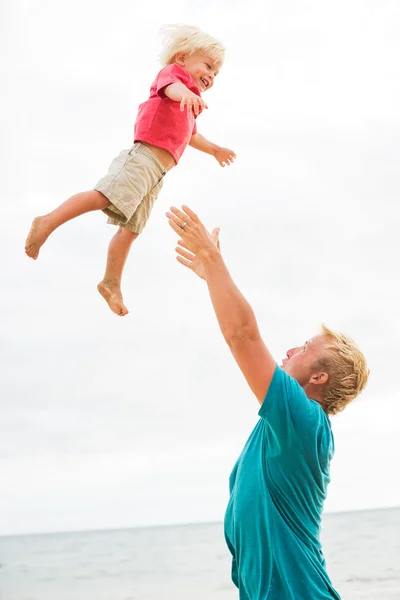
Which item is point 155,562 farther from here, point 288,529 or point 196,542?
point 288,529

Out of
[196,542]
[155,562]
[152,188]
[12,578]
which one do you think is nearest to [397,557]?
[155,562]

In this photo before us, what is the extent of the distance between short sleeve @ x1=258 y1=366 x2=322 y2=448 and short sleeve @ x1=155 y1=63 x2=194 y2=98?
5.78 ft

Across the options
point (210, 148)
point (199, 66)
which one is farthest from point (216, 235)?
point (210, 148)

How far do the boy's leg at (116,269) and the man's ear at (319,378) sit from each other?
1.35 m

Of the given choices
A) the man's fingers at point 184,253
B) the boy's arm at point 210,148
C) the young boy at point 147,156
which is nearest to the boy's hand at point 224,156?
the boy's arm at point 210,148

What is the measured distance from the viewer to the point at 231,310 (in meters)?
3.44

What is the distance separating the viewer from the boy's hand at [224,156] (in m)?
5.30

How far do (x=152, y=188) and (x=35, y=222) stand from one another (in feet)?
2.54

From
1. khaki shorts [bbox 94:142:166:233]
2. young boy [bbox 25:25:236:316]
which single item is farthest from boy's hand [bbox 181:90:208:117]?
khaki shorts [bbox 94:142:166:233]

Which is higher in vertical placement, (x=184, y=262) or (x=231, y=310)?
(x=184, y=262)

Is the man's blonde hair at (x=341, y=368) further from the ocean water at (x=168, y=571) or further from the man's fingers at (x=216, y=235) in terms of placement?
the ocean water at (x=168, y=571)

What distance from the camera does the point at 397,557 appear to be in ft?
76.7

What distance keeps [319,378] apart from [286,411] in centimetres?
45

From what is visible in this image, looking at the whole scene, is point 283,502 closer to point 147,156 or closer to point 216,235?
point 216,235
